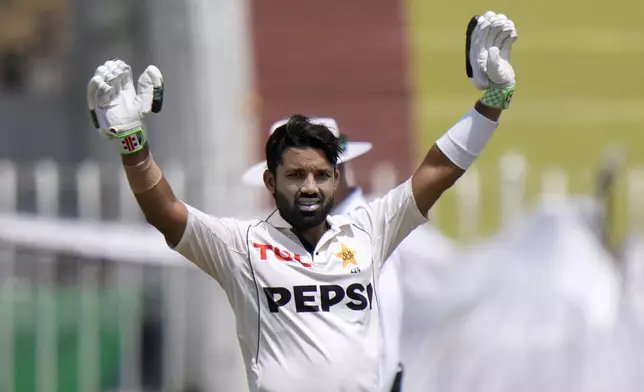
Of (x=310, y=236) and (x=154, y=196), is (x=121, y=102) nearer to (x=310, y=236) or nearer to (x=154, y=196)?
(x=154, y=196)

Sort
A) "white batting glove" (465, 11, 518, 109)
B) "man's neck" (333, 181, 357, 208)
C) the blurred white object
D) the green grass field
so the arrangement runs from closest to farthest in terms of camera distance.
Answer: "white batting glove" (465, 11, 518, 109)
"man's neck" (333, 181, 357, 208)
the blurred white object
the green grass field

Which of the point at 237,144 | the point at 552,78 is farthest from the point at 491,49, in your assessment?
the point at 552,78

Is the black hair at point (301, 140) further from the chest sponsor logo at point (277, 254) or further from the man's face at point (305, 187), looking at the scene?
the chest sponsor logo at point (277, 254)

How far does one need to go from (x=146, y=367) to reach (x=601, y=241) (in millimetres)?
3652

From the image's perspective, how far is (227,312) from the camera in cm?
1118

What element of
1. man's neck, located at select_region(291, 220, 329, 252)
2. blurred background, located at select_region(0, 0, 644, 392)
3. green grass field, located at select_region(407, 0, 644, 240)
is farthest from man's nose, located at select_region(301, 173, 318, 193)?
green grass field, located at select_region(407, 0, 644, 240)

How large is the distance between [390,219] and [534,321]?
13.7 feet

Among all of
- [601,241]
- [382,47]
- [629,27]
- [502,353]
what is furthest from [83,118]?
[502,353]

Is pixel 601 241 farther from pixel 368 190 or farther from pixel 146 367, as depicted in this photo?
pixel 146 367

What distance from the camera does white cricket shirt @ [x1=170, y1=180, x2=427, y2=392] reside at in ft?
13.2

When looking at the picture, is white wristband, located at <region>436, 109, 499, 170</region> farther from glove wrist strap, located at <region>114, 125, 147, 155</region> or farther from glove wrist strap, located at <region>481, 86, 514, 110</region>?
glove wrist strap, located at <region>114, 125, 147, 155</region>

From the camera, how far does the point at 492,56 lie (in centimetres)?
414

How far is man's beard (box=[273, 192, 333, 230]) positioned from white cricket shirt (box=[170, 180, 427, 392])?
0.08m

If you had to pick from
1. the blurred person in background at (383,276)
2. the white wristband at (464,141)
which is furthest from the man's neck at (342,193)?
the white wristband at (464,141)
